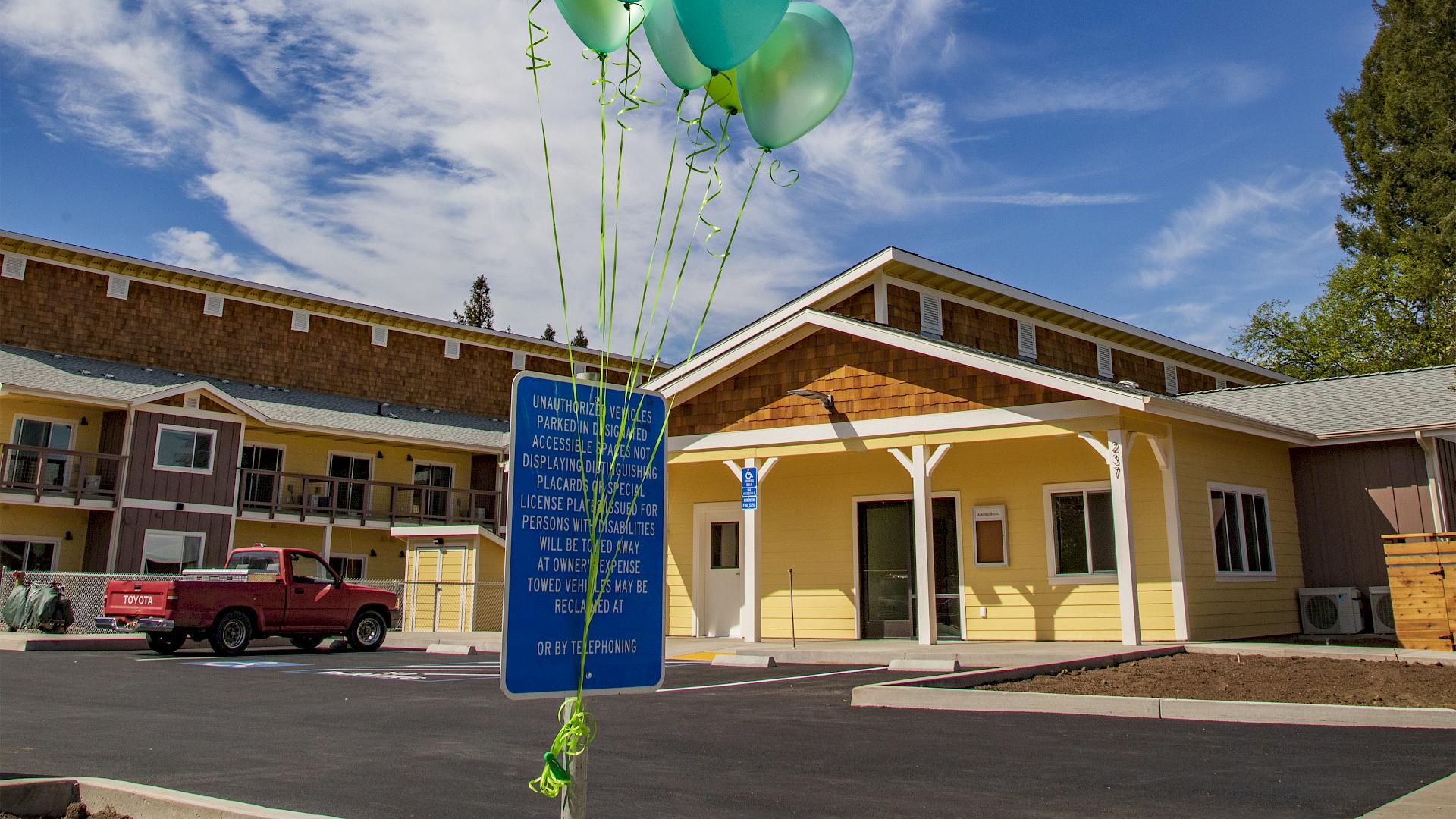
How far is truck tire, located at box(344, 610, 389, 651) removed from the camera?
18938 millimetres

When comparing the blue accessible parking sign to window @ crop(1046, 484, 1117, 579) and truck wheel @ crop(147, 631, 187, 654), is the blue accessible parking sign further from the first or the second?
truck wheel @ crop(147, 631, 187, 654)

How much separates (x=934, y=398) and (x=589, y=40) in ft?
38.8

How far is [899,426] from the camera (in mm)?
15383

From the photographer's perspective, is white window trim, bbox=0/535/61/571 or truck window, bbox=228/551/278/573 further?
white window trim, bbox=0/535/61/571

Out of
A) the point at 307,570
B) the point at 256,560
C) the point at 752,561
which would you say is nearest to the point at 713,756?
the point at 752,561

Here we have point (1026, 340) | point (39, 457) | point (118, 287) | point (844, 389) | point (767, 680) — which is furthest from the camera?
point (118, 287)

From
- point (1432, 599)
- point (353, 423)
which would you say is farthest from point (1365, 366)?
point (353, 423)

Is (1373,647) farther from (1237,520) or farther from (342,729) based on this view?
(342,729)

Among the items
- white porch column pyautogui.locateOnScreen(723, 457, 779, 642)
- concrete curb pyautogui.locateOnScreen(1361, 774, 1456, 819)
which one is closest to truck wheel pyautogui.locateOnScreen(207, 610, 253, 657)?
white porch column pyautogui.locateOnScreen(723, 457, 779, 642)

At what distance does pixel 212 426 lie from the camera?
91.3ft

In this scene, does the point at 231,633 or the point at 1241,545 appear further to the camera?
the point at 231,633

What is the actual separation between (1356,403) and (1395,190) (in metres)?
27.9

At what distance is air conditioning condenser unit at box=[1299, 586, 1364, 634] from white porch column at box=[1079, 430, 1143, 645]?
4.63 meters

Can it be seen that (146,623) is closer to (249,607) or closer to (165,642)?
(165,642)
